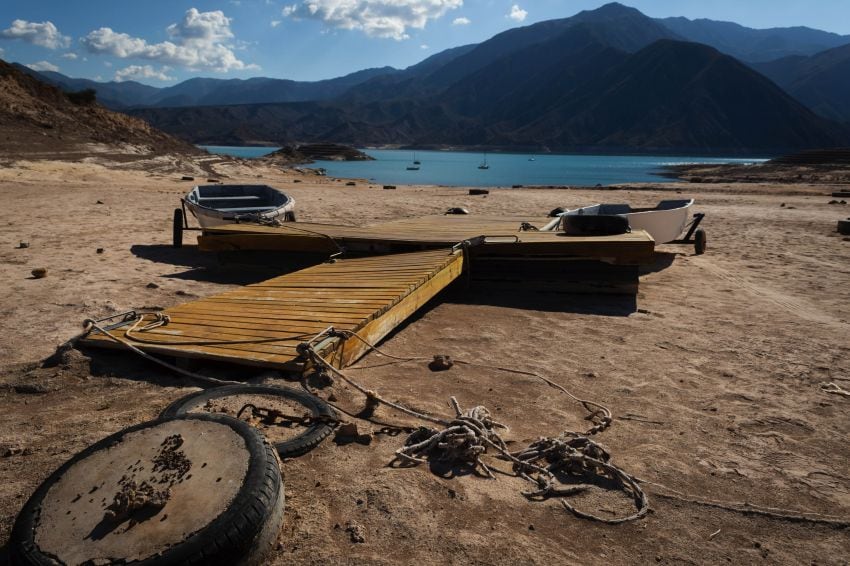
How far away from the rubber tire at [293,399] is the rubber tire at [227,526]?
0.48 meters

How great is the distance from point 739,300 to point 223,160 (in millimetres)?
43890

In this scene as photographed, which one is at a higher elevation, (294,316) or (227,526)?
(294,316)

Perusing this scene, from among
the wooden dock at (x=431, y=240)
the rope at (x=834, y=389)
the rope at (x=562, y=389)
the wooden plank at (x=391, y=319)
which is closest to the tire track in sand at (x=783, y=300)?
the wooden dock at (x=431, y=240)

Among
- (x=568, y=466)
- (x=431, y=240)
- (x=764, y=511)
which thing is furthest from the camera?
(x=431, y=240)

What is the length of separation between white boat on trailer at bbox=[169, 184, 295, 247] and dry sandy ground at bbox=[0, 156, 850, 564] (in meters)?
1.47

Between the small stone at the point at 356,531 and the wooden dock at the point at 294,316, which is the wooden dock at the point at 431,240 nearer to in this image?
the wooden dock at the point at 294,316

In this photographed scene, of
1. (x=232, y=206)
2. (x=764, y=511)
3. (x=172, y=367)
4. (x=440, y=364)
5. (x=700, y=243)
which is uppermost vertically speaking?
(x=232, y=206)

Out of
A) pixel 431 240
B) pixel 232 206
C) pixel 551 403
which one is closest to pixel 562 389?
pixel 551 403

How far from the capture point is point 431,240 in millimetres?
7828

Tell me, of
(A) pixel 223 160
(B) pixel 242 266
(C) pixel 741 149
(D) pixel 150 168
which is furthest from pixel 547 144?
(B) pixel 242 266

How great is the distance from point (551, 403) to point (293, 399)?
186cm

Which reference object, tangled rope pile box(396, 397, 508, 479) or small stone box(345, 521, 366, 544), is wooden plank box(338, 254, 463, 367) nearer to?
tangled rope pile box(396, 397, 508, 479)

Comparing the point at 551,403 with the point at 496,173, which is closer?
the point at 551,403

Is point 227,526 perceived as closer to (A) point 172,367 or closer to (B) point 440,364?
(A) point 172,367
